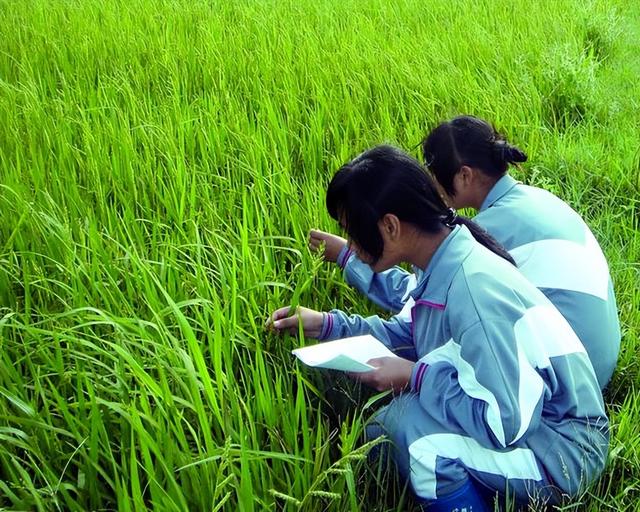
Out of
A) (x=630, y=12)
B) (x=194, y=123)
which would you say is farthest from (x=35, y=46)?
(x=630, y=12)

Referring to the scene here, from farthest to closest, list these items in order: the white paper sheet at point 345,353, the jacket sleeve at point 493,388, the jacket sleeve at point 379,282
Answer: the jacket sleeve at point 379,282, the white paper sheet at point 345,353, the jacket sleeve at point 493,388

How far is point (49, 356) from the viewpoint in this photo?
149 cm

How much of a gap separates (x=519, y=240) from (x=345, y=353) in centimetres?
67

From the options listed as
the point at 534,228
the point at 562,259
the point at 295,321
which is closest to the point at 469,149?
the point at 534,228

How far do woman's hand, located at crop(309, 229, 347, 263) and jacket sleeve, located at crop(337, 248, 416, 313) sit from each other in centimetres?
3

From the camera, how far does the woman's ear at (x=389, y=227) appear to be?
1458 mm

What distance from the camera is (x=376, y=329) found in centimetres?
175

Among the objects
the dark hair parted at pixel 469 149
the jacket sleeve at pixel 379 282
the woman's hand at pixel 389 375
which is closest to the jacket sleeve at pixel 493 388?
the woman's hand at pixel 389 375

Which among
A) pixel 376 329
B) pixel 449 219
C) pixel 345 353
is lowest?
pixel 376 329

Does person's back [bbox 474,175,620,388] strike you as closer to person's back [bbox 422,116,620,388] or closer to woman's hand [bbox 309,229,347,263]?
person's back [bbox 422,116,620,388]

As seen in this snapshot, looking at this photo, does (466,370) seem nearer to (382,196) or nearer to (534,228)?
(382,196)

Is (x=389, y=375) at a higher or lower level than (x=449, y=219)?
lower

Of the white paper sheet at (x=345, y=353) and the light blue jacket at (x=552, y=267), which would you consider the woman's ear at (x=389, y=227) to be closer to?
the white paper sheet at (x=345, y=353)

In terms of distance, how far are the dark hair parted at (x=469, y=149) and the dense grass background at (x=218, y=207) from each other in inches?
17.2
